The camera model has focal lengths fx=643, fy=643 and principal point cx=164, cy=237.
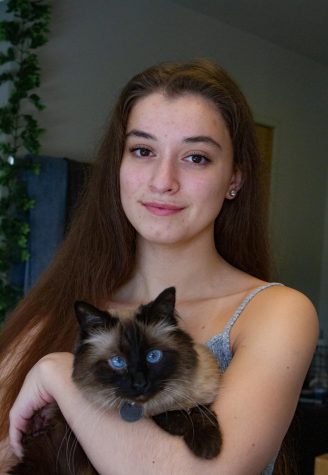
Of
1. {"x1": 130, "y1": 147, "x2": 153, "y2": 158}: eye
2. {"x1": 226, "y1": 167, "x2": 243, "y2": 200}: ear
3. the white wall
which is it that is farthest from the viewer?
the white wall

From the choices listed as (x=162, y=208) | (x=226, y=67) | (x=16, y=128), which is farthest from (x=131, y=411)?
(x=226, y=67)

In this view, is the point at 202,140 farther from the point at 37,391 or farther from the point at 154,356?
the point at 37,391

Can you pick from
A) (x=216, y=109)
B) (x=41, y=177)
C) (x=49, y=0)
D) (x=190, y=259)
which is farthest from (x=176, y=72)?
(x=49, y=0)

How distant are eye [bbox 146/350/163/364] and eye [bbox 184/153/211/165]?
427 mm

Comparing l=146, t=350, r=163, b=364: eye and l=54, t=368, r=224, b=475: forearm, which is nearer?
l=54, t=368, r=224, b=475: forearm

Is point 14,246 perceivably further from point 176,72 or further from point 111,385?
point 111,385

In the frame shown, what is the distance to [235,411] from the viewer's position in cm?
100

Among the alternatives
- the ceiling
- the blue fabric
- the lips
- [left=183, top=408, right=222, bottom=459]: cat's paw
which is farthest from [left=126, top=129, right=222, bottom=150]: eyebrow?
the ceiling

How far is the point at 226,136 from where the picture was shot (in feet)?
4.68

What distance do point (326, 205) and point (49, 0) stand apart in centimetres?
265

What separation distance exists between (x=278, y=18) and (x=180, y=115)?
2.63m

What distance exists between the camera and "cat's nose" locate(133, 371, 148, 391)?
3.38 ft

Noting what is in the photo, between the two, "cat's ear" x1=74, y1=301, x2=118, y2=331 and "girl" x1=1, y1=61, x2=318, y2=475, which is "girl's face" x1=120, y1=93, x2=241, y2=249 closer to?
"girl" x1=1, y1=61, x2=318, y2=475

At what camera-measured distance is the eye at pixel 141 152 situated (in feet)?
4.49
